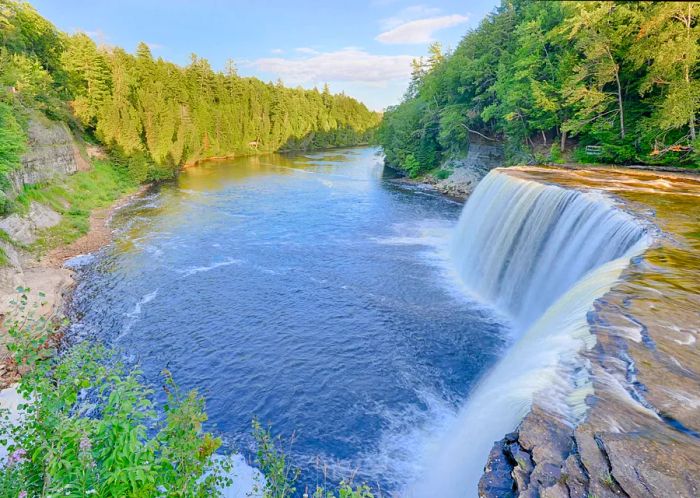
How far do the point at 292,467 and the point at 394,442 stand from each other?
2.05m

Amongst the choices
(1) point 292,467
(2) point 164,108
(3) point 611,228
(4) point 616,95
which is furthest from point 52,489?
(2) point 164,108

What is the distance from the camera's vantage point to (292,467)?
7.63 m

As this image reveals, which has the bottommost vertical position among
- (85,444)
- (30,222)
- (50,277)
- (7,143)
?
(50,277)

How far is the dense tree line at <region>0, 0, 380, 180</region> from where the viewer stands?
99.2 feet

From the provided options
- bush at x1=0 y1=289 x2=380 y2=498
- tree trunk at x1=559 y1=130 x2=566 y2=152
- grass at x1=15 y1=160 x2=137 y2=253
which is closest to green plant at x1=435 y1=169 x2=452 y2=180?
tree trunk at x1=559 y1=130 x2=566 y2=152

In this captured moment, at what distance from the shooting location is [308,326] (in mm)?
12547

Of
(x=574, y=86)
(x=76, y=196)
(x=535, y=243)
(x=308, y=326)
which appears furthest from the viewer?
(x=76, y=196)

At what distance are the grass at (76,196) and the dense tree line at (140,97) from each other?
114 inches

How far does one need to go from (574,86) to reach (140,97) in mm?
40310

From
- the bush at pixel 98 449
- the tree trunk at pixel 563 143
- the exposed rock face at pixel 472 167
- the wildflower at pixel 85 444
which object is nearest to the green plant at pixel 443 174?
the exposed rock face at pixel 472 167

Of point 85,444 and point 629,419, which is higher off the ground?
point 85,444

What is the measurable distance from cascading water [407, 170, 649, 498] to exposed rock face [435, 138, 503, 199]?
41.0 feet

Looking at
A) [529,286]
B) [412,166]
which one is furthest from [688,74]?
[412,166]

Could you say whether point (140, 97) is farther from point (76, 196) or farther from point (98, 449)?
point (98, 449)
